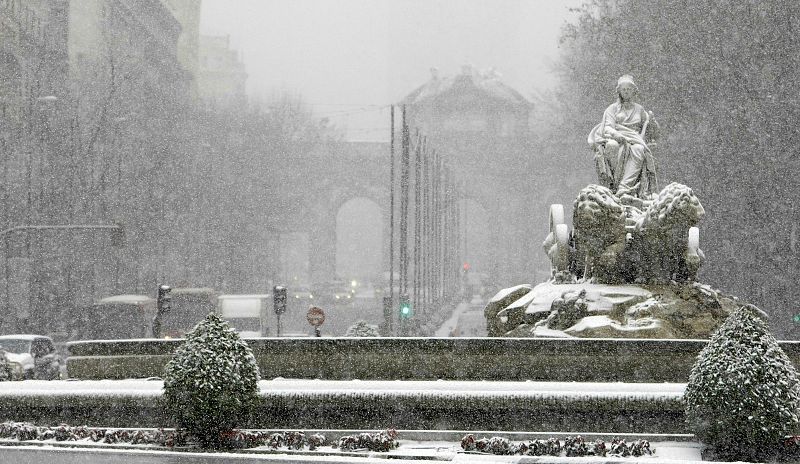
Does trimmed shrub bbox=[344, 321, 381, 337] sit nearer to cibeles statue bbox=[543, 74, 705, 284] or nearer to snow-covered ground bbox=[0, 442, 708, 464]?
cibeles statue bbox=[543, 74, 705, 284]

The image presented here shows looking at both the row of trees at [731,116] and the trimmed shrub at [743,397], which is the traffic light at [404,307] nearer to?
the row of trees at [731,116]

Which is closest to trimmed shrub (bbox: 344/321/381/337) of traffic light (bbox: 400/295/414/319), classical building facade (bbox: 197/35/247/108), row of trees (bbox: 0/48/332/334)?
traffic light (bbox: 400/295/414/319)

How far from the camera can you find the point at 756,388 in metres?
10.2

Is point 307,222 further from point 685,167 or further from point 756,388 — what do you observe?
point 756,388

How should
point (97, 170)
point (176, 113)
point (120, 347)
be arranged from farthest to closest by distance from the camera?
point (176, 113) < point (97, 170) < point (120, 347)

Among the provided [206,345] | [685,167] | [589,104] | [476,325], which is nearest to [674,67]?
[685,167]

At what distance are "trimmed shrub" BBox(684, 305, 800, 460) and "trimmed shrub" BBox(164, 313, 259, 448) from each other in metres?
4.09

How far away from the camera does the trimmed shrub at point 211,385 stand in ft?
37.5

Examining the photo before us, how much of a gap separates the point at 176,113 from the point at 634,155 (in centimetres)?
4765

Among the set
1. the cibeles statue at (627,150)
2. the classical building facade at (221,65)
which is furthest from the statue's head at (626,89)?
the classical building facade at (221,65)

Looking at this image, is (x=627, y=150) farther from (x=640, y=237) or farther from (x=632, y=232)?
(x=640, y=237)

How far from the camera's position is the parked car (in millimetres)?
28188

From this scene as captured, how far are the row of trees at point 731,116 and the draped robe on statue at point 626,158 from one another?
48.4 ft

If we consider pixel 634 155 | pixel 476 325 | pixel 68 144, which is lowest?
pixel 476 325
